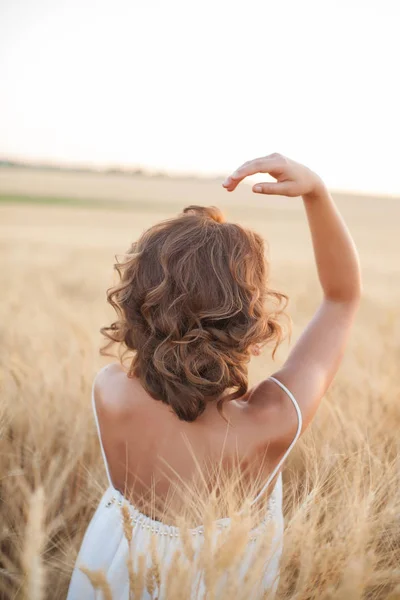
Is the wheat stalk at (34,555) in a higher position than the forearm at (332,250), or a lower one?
lower

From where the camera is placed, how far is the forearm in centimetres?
128

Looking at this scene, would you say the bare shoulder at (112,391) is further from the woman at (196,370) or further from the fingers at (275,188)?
the fingers at (275,188)

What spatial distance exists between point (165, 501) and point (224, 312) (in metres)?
0.38

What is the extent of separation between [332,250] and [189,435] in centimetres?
Result: 49

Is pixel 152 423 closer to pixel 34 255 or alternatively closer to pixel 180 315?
pixel 180 315

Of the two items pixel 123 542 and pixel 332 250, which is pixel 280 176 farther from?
pixel 123 542

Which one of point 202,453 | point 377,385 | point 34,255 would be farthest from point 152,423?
point 34,255

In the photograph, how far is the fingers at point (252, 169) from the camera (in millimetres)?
1101

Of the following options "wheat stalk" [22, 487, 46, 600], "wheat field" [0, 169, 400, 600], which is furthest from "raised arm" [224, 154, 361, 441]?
"wheat stalk" [22, 487, 46, 600]

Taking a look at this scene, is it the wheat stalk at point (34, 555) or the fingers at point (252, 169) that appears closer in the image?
the wheat stalk at point (34, 555)

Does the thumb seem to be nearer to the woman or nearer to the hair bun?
the woman

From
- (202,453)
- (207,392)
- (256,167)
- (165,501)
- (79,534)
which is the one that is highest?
(256,167)

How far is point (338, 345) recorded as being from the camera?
128cm

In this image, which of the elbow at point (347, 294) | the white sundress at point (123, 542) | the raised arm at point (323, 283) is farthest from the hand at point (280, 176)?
the white sundress at point (123, 542)
